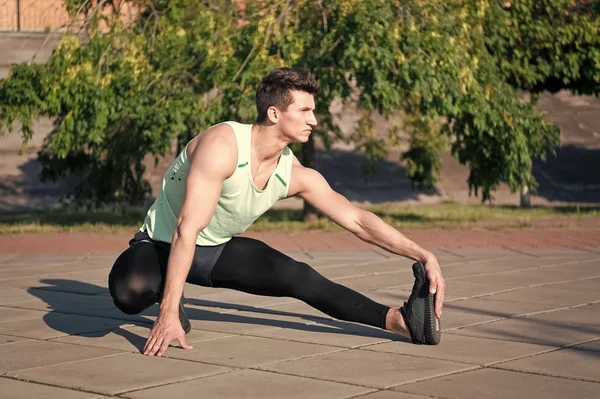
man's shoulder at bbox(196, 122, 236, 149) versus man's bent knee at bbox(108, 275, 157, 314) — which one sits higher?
man's shoulder at bbox(196, 122, 236, 149)

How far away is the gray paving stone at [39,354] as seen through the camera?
15.7 feet

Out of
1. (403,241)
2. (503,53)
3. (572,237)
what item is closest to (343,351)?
(403,241)

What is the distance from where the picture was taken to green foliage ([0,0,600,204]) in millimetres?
11367

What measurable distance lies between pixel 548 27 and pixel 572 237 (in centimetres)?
320

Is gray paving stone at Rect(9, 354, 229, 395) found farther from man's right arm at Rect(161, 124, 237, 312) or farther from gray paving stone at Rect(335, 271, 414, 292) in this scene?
gray paving stone at Rect(335, 271, 414, 292)

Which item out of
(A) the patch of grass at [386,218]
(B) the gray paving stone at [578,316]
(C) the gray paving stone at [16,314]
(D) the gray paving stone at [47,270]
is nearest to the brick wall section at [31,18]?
(A) the patch of grass at [386,218]

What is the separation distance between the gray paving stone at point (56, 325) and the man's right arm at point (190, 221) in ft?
3.17

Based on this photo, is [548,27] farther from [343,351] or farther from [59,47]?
[343,351]

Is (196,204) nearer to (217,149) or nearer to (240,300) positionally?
(217,149)

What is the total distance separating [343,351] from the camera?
5.13 meters

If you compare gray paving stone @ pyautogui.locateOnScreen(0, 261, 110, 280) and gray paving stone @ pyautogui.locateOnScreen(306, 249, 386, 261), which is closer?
gray paving stone @ pyautogui.locateOnScreen(0, 261, 110, 280)

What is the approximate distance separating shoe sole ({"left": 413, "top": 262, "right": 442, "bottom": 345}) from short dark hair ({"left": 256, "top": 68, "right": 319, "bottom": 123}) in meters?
1.02

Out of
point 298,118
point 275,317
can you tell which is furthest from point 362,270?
point 298,118

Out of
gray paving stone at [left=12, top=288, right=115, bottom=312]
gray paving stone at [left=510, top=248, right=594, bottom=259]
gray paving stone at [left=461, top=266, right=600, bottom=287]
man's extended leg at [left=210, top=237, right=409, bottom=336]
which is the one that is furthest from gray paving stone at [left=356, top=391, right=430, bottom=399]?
gray paving stone at [left=510, top=248, right=594, bottom=259]
